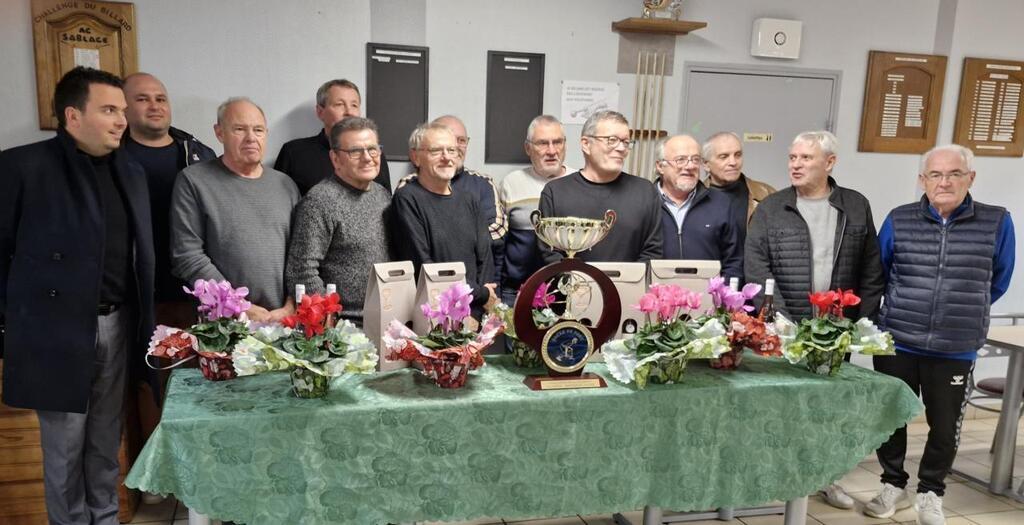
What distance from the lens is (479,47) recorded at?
12.9ft

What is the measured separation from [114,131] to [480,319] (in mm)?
1369

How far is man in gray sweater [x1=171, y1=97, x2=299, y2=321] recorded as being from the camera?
8.50 ft

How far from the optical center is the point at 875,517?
10.2 feet

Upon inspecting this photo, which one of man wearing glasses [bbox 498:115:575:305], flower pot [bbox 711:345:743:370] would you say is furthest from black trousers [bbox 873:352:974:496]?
man wearing glasses [bbox 498:115:575:305]

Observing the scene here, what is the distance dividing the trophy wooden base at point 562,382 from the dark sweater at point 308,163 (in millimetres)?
1465

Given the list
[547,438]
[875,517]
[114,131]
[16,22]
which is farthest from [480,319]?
[16,22]

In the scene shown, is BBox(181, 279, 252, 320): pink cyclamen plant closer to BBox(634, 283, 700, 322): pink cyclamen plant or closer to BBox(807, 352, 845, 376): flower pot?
BBox(634, 283, 700, 322): pink cyclamen plant

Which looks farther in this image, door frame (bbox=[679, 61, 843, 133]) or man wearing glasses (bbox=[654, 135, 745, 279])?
door frame (bbox=[679, 61, 843, 133])

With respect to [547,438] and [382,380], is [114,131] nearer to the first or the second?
[382,380]

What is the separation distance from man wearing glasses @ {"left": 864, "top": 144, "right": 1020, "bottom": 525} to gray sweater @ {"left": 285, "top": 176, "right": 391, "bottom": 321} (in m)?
2.05

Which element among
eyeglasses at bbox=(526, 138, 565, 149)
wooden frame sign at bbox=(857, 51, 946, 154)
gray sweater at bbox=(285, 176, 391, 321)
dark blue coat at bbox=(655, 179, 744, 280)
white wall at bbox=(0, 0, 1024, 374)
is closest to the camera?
gray sweater at bbox=(285, 176, 391, 321)

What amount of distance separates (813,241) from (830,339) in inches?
30.1

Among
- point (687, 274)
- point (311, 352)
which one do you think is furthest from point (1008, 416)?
point (311, 352)

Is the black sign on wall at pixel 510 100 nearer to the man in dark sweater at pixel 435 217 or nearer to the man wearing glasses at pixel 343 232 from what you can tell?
the man in dark sweater at pixel 435 217
